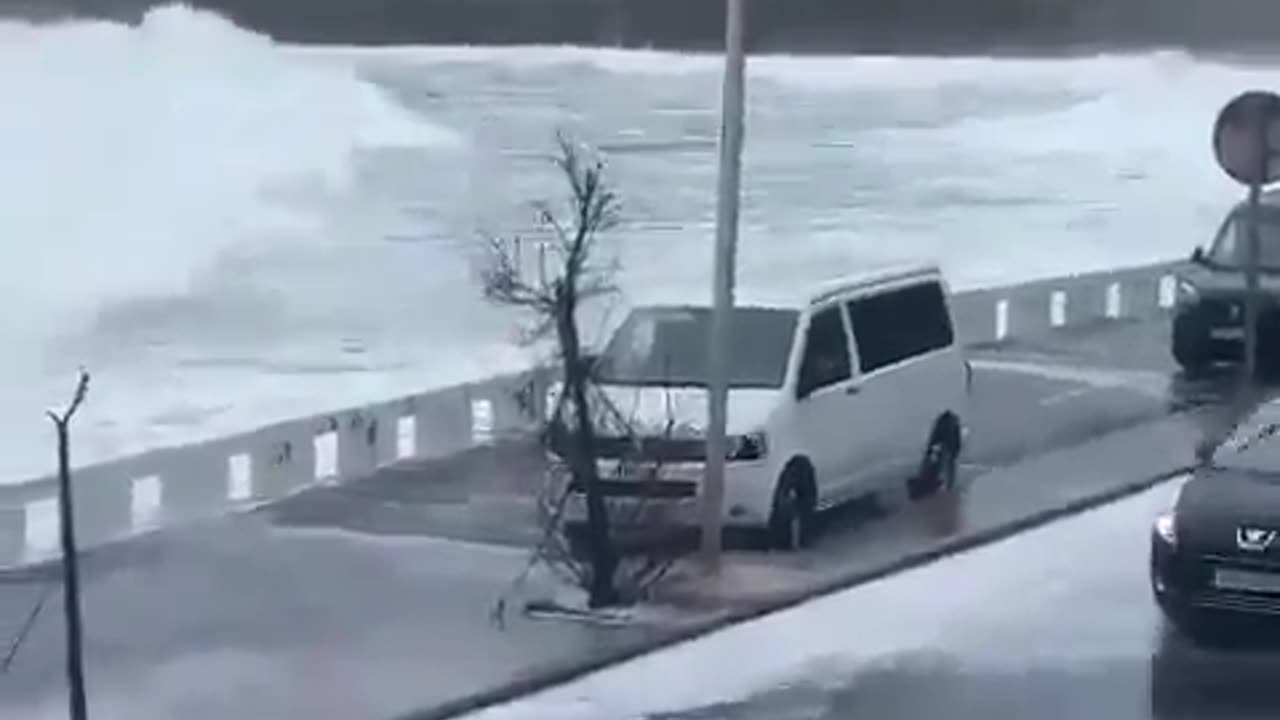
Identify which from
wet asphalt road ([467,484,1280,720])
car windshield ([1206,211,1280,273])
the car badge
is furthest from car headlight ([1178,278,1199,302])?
the car badge

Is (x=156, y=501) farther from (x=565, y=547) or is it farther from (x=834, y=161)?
(x=834, y=161)

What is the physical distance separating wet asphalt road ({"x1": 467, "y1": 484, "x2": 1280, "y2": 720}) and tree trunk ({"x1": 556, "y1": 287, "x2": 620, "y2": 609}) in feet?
1.53

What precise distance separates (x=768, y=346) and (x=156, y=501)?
2.24 meters

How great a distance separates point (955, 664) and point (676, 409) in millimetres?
1657

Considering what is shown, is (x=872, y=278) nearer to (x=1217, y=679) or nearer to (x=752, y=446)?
(x=752, y=446)

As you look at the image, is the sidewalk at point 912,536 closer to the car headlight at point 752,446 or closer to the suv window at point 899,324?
the car headlight at point 752,446

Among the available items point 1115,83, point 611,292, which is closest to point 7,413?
point 611,292

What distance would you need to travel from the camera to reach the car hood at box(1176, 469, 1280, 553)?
22.1 feet

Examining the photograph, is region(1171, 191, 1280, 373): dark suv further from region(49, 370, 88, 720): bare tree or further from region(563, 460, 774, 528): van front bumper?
region(49, 370, 88, 720): bare tree

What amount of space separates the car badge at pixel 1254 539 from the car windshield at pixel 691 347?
196cm

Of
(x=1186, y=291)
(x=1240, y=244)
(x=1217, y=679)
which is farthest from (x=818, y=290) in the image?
(x=1240, y=244)

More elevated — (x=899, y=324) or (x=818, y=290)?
(x=818, y=290)

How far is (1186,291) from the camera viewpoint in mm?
10992

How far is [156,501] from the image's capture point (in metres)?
8.43
